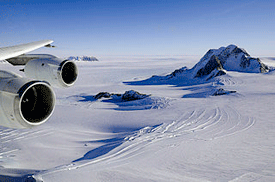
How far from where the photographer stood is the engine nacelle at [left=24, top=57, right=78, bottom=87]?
588 cm

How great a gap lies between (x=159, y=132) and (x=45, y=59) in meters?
9.12

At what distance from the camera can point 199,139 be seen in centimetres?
1159

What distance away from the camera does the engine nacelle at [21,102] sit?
3377mm

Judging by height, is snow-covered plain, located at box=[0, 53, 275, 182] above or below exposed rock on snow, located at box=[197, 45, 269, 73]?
below

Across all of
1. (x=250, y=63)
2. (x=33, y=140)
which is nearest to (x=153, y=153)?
(x=33, y=140)

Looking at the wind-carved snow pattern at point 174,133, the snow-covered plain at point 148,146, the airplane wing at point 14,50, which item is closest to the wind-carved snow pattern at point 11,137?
the snow-covered plain at point 148,146

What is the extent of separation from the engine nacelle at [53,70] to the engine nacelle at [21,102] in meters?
1.90

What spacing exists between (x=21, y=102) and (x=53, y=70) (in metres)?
2.44

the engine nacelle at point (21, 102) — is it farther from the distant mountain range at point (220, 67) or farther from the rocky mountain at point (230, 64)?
the rocky mountain at point (230, 64)

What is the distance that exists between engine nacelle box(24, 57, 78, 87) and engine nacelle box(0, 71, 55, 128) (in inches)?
74.6

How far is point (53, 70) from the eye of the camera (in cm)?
588

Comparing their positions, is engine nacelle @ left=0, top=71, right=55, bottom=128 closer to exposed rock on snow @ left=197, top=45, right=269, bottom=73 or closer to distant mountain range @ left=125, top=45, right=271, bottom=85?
distant mountain range @ left=125, top=45, right=271, bottom=85

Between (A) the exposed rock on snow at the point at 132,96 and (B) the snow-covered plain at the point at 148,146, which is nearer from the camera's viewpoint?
(B) the snow-covered plain at the point at 148,146

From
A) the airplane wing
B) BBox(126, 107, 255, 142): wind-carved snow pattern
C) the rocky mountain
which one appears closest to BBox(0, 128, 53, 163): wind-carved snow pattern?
BBox(126, 107, 255, 142): wind-carved snow pattern
